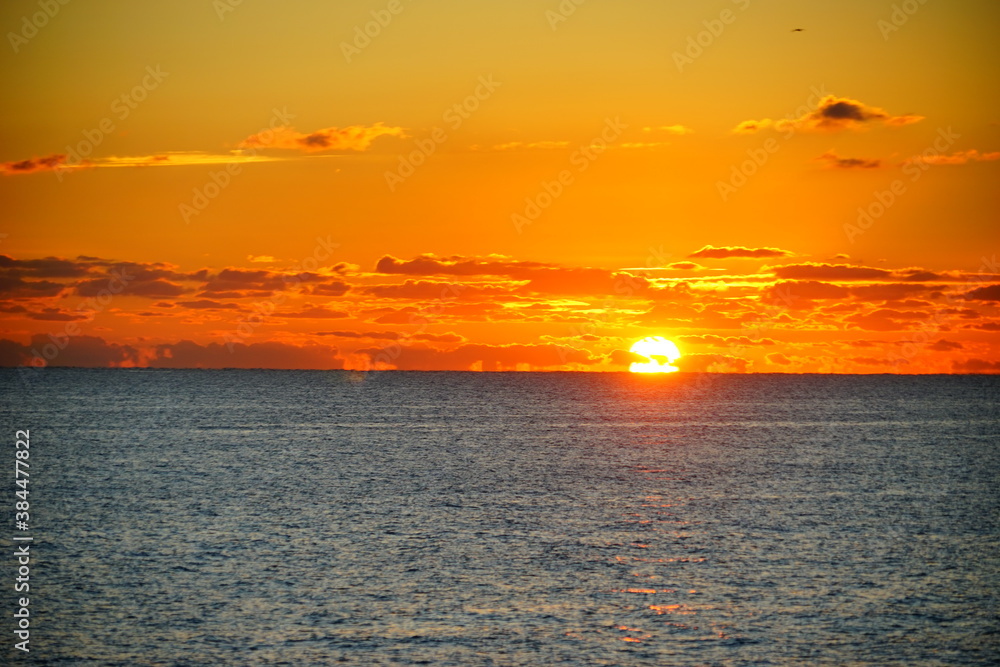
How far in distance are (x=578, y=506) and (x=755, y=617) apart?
27604mm

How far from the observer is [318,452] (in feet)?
342

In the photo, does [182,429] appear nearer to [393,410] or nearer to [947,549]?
[393,410]

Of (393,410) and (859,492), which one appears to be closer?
(859,492)

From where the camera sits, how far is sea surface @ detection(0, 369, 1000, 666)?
35.9 meters

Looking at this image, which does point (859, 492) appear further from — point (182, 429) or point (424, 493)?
point (182, 429)

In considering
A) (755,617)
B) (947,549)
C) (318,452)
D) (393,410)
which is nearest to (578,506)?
(947,549)

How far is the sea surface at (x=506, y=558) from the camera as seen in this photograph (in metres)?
35.9

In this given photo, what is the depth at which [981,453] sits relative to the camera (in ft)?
355

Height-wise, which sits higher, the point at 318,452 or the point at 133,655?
the point at 318,452

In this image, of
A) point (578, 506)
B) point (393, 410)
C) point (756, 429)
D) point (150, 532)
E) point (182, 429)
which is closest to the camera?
point (150, 532)

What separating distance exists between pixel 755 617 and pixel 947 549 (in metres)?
18.8

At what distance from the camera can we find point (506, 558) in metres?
48.8

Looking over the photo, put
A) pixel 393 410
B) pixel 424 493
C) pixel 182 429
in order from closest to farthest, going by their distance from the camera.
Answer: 1. pixel 424 493
2. pixel 182 429
3. pixel 393 410

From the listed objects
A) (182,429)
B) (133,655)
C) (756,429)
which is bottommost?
(133,655)
